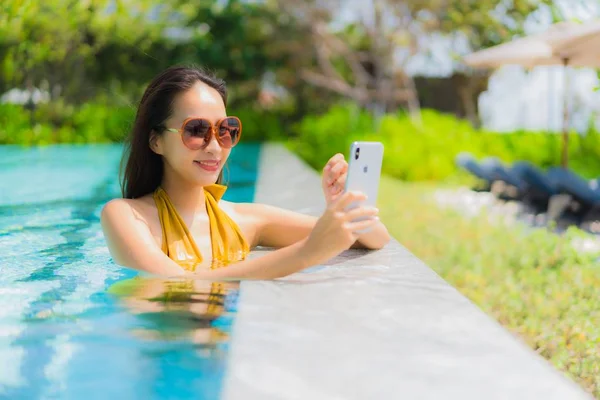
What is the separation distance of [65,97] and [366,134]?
29.4 feet

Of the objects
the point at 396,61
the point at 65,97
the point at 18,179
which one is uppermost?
the point at 396,61

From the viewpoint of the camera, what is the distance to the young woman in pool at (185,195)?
Result: 2.78m

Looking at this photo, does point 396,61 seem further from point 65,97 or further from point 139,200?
point 139,200

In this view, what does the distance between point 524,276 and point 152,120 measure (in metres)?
3.20

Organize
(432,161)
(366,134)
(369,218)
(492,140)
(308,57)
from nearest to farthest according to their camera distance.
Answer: (369,218)
(432,161)
(366,134)
(492,140)
(308,57)

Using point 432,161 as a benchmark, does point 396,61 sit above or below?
above

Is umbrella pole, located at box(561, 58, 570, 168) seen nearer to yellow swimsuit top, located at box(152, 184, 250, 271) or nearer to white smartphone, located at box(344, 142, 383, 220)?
yellow swimsuit top, located at box(152, 184, 250, 271)

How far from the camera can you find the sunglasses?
2829mm

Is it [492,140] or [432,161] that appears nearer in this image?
[432,161]

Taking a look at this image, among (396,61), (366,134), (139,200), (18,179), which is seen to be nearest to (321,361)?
(139,200)

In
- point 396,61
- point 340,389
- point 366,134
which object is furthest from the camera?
point 396,61

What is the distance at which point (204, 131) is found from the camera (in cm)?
286

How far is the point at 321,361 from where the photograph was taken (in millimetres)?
1950

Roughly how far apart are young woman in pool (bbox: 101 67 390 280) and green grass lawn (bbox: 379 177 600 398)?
141cm
